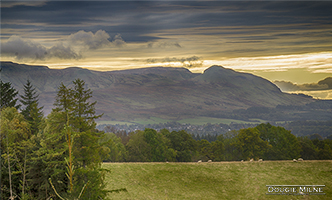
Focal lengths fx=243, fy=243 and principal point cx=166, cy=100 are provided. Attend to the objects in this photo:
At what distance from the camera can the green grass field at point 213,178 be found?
31219mm

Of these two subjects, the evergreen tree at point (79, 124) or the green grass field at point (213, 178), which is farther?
the green grass field at point (213, 178)

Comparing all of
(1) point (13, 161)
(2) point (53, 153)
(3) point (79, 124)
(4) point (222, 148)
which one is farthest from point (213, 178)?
(4) point (222, 148)

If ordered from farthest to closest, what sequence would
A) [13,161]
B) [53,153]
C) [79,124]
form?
[79,124]
[13,161]
[53,153]

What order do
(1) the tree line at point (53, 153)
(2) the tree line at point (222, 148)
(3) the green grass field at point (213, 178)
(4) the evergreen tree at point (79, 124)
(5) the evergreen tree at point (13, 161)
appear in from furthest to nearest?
(2) the tree line at point (222, 148) < (3) the green grass field at point (213, 178) < (4) the evergreen tree at point (79, 124) < (1) the tree line at point (53, 153) < (5) the evergreen tree at point (13, 161)

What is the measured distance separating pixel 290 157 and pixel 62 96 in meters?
59.0

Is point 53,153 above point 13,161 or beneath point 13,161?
above

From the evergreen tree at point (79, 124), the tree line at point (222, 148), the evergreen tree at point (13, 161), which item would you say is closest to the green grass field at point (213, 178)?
the evergreen tree at point (79, 124)

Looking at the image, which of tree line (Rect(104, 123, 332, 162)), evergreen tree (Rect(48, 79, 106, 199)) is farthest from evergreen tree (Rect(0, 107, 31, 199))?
tree line (Rect(104, 123, 332, 162))

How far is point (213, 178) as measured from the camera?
35.6 meters

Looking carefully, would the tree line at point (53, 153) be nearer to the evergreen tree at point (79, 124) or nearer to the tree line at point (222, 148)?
the evergreen tree at point (79, 124)

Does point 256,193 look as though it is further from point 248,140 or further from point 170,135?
point 170,135

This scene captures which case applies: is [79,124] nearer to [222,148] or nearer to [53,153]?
[53,153]

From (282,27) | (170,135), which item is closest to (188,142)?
(170,135)

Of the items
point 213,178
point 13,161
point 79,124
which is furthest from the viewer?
point 213,178
